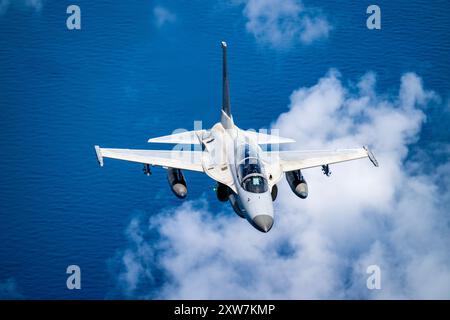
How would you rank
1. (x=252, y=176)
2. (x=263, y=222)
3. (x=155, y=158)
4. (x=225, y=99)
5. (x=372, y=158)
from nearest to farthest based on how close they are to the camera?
(x=263, y=222)
(x=252, y=176)
(x=155, y=158)
(x=372, y=158)
(x=225, y=99)

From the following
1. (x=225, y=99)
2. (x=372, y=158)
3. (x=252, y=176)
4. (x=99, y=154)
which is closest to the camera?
(x=252, y=176)

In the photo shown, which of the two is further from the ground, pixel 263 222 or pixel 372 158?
pixel 372 158

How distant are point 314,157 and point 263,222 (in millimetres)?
6738

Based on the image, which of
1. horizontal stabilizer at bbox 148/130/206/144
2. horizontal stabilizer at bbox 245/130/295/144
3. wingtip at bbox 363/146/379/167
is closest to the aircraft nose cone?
wingtip at bbox 363/146/379/167

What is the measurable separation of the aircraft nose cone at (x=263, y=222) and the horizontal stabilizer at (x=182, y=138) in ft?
27.8

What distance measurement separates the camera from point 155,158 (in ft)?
133

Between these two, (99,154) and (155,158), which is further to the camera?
(155,158)

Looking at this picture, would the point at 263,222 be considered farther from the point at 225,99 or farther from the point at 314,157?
the point at 225,99

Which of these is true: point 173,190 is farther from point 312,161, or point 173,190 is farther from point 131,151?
point 312,161

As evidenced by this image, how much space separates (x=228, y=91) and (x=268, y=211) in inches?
357

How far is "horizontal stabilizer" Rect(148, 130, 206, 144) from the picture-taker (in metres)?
42.9

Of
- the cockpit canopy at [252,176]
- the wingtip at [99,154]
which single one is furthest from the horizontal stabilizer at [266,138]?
the wingtip at [99,154]

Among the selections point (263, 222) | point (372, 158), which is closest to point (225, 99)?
point (372, 158)

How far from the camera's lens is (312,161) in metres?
40.8
